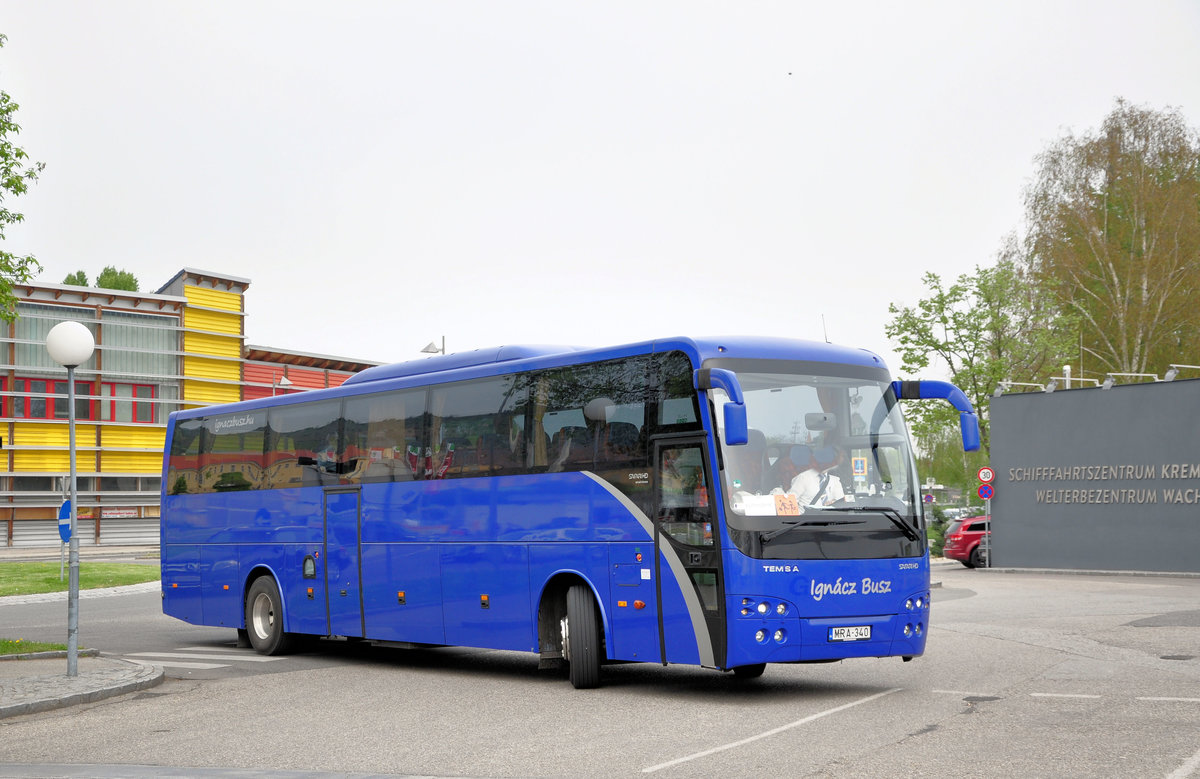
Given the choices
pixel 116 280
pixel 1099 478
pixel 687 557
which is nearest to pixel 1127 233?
pixel 1099 478

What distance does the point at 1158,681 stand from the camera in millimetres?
12242

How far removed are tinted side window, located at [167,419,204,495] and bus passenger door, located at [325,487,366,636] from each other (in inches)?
142

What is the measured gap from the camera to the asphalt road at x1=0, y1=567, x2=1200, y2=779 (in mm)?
8453

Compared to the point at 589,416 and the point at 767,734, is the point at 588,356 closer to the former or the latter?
the point at 589,416

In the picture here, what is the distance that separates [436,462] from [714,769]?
7210 mm

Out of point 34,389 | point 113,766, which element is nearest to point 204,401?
point 34,389

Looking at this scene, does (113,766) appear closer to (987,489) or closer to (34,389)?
(987,489)

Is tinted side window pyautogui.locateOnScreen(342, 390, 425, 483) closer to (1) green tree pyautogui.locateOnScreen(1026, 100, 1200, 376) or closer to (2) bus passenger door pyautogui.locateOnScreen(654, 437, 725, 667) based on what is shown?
(2) bus passenger door pyautogui.locateOnScreen(654, 437, 725, 667)

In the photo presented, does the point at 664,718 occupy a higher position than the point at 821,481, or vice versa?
the point at 821,481

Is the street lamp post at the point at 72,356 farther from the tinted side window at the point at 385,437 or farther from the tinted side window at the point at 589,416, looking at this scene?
the tinted side window at the point at 589,416

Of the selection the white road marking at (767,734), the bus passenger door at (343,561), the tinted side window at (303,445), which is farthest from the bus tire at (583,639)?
the tinted side window at (303,445)

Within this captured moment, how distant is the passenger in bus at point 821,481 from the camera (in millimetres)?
11562

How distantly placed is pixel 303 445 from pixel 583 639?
587cm

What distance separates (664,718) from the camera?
418 inches
